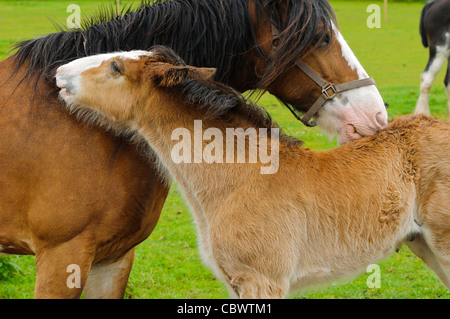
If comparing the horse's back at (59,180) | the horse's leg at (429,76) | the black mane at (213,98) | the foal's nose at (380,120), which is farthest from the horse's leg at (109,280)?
the horse's leg at (429,76)

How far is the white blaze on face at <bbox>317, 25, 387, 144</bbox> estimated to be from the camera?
11.2ft

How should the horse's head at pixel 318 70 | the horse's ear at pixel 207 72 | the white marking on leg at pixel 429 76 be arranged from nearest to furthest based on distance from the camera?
the horse's ear at pixel 207 72
the horse's head at pixel 318 70
the white marking on leg at pixel 429 76

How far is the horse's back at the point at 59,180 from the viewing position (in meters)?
3.11

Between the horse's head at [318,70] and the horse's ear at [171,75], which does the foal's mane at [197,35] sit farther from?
the horse's ear at [171,75]

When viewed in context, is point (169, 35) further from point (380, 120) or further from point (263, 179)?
point (380, 120)

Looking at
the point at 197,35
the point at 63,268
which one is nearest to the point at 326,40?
the point at 197,35

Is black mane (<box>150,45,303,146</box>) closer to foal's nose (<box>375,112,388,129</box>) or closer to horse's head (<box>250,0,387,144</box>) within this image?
horse's head (<box>250,0,387,144</box>)

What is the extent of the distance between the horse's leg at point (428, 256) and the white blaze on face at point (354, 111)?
0.80 meters

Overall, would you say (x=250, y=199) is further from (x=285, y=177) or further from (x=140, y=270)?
(x=140, y=270)

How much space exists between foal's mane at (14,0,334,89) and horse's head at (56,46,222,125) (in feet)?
0.49

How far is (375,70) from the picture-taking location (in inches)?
721

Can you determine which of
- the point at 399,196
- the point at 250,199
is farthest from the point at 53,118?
the point at 399,196

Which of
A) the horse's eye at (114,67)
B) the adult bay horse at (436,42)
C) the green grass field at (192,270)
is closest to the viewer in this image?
the horse's eye at (114,67)

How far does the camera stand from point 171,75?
3156 mm
